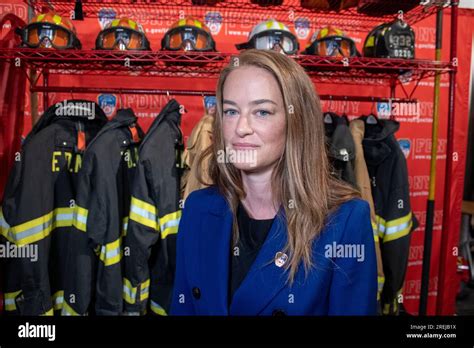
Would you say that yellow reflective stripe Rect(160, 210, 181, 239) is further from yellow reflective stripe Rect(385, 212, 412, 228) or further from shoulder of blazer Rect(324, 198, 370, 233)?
yellow reflective stripe Rect(385, 212, 412, 228)

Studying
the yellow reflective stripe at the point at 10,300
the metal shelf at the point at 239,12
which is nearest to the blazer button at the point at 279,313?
the yellow reflective stripe at the point at 10,300

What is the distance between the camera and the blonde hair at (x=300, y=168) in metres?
1.00

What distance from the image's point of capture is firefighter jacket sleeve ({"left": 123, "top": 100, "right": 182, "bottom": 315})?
5.09 ft

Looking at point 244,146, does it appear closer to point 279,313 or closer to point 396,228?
point 279,313

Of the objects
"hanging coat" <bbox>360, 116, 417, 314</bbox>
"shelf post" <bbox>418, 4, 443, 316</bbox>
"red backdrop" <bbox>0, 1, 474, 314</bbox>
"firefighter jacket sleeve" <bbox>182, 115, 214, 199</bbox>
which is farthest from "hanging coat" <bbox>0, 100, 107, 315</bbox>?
"shelf post" <bbox>418, 4, 443, 316</bbox>

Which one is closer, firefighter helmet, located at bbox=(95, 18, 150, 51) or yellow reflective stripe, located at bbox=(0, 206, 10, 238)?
yellow reflective stripe, located at bbox=(0, 206, 10, 238)

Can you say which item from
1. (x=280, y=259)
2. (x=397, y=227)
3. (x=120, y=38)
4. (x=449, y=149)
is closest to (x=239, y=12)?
(x=120, y=38)

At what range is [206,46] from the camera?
1.78 meters

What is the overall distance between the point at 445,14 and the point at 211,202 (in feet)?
7.22

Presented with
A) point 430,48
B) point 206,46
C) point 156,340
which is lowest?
point 156,340

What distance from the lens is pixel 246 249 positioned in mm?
1052

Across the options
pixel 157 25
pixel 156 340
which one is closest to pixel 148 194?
pixel 156 340

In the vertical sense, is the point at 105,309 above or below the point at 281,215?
below

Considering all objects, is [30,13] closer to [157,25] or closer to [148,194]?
[157,25]
